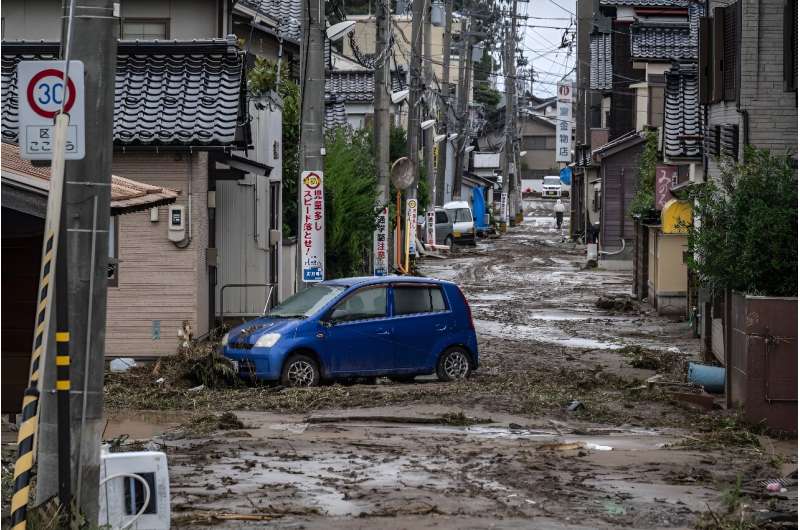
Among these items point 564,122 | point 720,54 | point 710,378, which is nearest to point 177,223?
point 710,378

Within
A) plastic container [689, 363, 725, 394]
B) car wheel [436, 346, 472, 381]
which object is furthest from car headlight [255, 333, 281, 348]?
plastic container [689, 363, 725, 394]

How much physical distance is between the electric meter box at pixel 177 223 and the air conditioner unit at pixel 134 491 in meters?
11.3

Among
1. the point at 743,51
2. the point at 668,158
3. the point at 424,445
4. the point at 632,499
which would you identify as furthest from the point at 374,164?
the point at 632,499

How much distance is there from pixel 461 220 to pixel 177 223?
1613 inches

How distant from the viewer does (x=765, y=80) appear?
64.2ft

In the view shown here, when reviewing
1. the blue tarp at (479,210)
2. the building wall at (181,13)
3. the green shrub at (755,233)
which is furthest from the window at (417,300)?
the blue tarp at (479,210)

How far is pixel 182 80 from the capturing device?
67.8 feet

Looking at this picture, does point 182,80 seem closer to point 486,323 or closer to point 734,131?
point 734,131

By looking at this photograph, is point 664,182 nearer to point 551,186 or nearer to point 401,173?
point 401,173

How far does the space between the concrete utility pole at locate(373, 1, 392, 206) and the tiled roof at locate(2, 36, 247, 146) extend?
8570 millimetres

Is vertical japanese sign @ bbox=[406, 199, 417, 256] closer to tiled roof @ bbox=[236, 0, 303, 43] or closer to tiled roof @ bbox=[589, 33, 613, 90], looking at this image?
tiled roof @ bbox=[236, 0, 303, 43]

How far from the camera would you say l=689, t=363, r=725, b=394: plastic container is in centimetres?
1783

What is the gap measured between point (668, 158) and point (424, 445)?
1558 cm

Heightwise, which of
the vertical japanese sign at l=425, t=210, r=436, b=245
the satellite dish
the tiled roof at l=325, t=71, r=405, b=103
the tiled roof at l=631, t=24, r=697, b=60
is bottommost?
the vertical japanese sign at l=425, t=210, r=436, b=245
